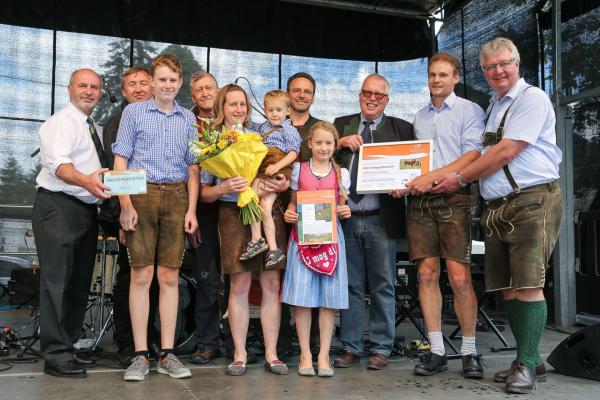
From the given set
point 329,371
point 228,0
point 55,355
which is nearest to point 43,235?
point 55,355

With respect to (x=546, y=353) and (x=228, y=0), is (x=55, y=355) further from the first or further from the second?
(x=228, y=0)

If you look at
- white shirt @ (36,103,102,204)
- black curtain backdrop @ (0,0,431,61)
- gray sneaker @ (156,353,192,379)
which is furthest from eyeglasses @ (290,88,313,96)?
black curtain backdrop @ (0,0,431,61)

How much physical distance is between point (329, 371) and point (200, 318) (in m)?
1.03

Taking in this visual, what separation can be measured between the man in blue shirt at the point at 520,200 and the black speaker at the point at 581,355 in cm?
39

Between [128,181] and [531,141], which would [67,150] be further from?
[531,141]

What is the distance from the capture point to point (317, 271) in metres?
3.49

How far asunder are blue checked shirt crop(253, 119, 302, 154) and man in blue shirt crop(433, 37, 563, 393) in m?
0.99

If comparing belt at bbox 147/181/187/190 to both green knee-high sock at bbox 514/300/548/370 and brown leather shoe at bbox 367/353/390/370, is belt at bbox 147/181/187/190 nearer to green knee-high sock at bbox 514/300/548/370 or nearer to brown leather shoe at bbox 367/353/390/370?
brown leather shoe at bbox 367/353/390/370

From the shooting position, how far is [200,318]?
13.3 feet

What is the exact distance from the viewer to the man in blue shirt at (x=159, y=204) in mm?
3350

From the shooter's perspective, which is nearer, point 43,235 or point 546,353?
point 43,235

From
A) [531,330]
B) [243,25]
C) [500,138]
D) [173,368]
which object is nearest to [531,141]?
[500,138]

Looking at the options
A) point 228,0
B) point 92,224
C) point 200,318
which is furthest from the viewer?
point 228,0

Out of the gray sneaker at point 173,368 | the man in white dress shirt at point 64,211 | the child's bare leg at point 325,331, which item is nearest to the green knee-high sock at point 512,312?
the child's bare leg at point 325,331
